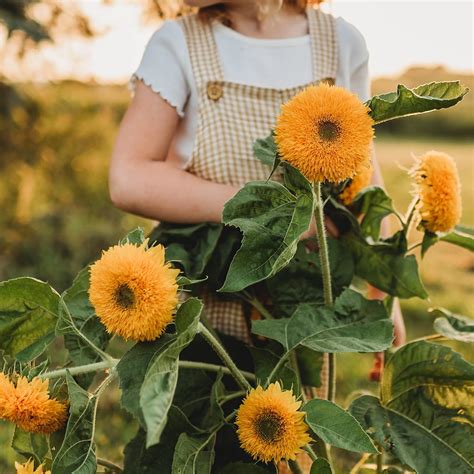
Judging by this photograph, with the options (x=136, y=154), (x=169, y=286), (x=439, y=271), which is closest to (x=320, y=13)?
(x=136, y=154)

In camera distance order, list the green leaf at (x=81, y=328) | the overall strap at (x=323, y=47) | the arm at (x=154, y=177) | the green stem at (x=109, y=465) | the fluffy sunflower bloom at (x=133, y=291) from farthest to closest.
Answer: the overall strap at (x=323, y=47)
the arm at (x=154, y=177)
the green stem at (x=109, y=465)
the green leaf at (x=81, y=328)
the fluffy sunflower bloom at (x=133, y=291)

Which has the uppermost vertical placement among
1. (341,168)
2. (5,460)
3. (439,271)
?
(341,168)

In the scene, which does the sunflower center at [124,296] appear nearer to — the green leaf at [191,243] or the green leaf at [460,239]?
the green leaf at [191,243]

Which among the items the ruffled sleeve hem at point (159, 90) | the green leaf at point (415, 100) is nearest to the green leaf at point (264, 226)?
the green leaf at point (415, 100)

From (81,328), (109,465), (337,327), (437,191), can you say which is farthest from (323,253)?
(109,465)

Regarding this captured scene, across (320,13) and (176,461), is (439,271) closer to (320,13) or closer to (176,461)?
(320,13)

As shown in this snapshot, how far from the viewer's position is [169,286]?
750 mm

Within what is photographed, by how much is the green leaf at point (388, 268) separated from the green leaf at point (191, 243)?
21 centimetres

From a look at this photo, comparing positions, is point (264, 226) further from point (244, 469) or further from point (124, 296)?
point (244, 469)

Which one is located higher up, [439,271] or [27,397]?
[27,397]

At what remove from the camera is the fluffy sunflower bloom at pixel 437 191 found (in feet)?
3.27

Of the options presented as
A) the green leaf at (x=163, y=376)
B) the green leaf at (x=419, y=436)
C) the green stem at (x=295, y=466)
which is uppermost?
the green leaf at (x=163, y=376)

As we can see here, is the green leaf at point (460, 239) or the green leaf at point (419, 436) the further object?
the green leaf at point (460, 239)

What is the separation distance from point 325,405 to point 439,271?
4.23 meters
